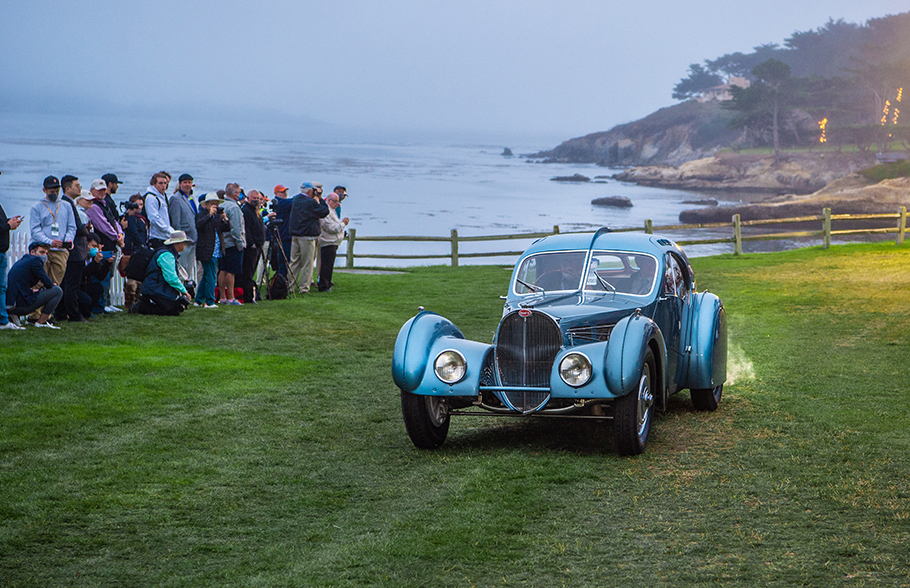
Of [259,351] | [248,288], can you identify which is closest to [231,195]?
[248,288]

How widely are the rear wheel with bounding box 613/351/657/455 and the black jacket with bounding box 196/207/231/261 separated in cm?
964

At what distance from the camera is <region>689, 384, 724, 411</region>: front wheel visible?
8.82 meters

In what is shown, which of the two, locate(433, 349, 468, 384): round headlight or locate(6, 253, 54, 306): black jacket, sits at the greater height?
locate(6, 253, 54, 306): black jacket

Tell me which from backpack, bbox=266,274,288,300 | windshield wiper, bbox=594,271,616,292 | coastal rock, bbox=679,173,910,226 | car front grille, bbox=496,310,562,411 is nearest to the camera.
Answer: car front grille, bbox=496,310,562,411

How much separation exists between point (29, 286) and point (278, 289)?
5870 mm

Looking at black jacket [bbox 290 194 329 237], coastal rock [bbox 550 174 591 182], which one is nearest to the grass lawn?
black jacket [bbox 290 194 329 237]

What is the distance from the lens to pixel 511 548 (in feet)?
16.8

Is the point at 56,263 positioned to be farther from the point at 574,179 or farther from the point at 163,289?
the point at 574,179

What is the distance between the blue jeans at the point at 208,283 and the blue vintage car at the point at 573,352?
26.7ft

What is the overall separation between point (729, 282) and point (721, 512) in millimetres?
16119

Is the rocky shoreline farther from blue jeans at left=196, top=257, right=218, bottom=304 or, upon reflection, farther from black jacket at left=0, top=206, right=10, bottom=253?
black jacket at left=0, top=206, right=10, bottom=253

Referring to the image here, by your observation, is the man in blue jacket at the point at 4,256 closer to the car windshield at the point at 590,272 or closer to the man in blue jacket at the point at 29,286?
the man in blue jacket at the point at 29,286

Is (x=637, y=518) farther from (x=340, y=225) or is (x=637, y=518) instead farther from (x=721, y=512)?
(x=340, y=225)

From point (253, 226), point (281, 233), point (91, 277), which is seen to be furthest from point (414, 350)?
point (281, 233)
